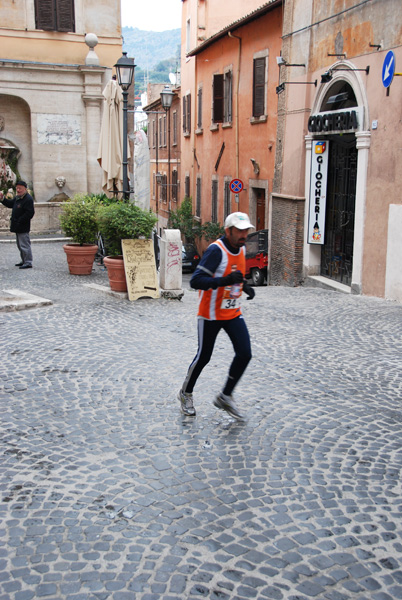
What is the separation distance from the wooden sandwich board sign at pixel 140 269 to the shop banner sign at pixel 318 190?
607cm

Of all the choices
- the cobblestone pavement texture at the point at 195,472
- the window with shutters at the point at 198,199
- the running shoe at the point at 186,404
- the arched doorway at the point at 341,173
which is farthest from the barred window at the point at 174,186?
the running shoe at the point at 186,404

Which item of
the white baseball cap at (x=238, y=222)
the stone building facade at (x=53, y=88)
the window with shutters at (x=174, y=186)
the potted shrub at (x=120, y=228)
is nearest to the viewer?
the white baseball cap at (x=238, y=222)

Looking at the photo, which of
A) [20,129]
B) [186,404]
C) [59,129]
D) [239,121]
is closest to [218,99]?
[239,121]

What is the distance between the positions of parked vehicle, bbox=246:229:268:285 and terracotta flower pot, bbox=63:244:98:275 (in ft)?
23.8

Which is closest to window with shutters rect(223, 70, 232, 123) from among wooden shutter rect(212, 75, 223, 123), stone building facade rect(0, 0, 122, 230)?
wooden shutter rect(212, 75, 223, 123)

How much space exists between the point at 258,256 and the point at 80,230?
7.91 metres

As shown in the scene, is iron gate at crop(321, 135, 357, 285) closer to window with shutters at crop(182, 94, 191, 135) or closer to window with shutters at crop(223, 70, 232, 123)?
window with shutters at crop(223, 70, 232, 123)

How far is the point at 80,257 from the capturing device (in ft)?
43.3

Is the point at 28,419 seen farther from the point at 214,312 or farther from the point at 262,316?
the point at 262,316

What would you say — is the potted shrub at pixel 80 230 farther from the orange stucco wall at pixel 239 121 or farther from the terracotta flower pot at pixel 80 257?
the orange stucco wall at pixel 239 121

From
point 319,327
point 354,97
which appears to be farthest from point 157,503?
point 354,97

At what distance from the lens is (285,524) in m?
3.58

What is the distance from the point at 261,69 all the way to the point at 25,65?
7.85 m

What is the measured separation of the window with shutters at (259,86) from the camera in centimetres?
2112
